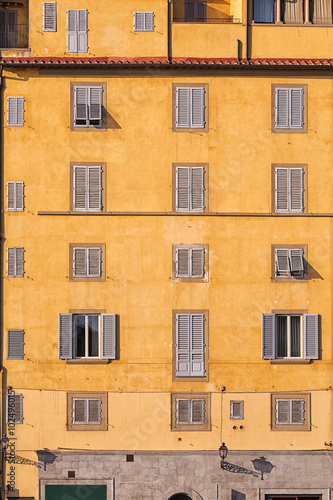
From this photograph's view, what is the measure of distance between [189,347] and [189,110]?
10468 mm

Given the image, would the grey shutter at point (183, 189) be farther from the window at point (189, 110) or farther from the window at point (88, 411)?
the window at point (88, 411)

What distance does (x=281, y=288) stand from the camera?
3138 centimetres

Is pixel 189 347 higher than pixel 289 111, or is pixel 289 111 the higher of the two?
pixel 289 111

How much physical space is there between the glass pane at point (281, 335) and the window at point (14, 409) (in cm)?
1160

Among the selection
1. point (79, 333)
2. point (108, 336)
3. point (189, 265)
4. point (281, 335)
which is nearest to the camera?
point (108, 336)

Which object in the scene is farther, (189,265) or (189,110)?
(189,110)

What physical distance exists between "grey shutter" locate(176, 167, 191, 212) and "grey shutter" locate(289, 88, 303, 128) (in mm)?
5174

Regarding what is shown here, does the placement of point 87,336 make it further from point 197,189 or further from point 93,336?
point 197,189

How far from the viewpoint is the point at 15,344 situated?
31266mm

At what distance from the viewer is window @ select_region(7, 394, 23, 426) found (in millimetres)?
31234

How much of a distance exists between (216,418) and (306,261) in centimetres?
797

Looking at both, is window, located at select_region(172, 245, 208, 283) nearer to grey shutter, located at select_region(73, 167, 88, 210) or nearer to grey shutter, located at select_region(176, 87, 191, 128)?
grey shutter, located at select_region(73, 167, 88, 210)

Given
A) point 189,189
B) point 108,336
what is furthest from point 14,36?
point 108,336

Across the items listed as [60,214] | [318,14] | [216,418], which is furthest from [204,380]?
[318,14]
